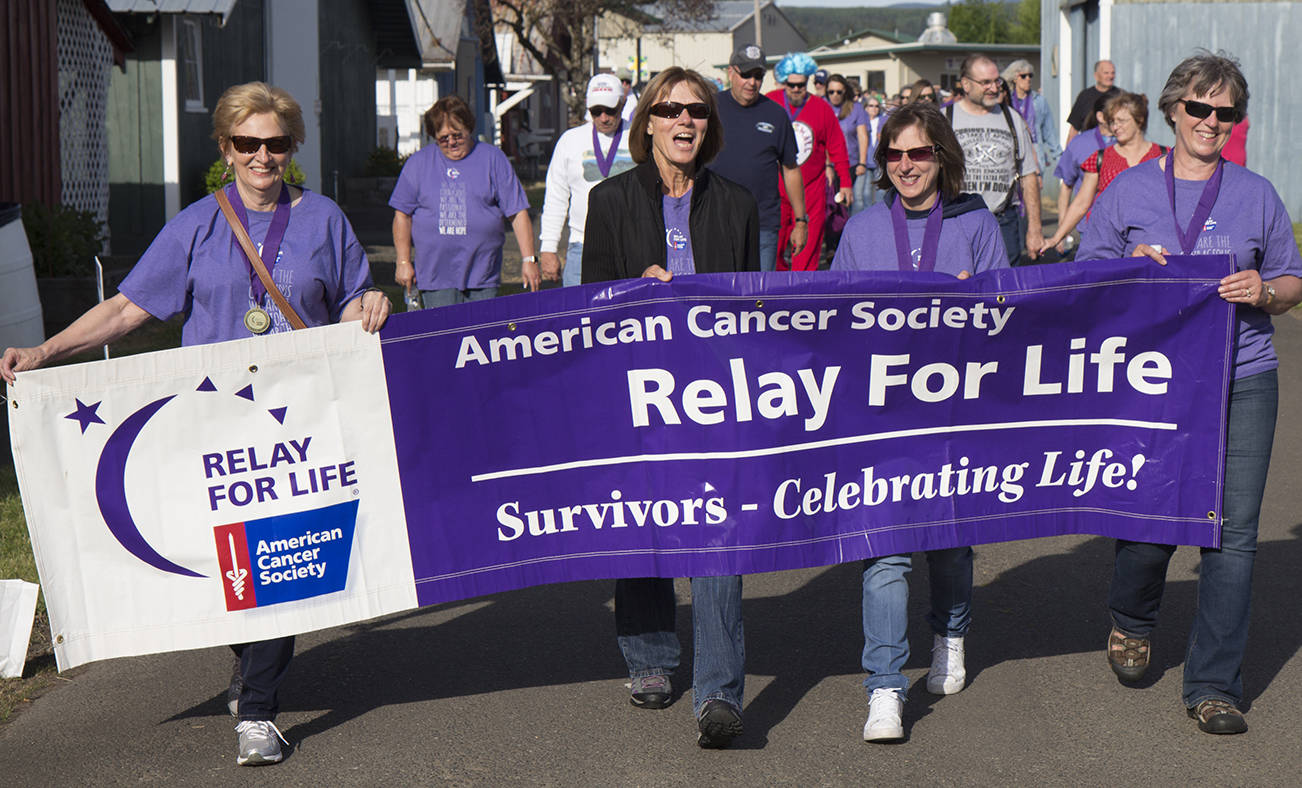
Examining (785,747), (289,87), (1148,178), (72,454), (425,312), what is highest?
(289,87)

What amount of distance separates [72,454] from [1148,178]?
3.46 m

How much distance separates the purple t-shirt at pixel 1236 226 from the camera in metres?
5.17

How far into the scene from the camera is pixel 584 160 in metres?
9.53

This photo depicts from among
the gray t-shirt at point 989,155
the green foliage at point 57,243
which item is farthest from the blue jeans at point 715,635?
the green foliage at point 57,243

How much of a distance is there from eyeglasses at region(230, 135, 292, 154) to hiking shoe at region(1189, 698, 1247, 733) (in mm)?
3320

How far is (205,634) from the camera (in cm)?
498

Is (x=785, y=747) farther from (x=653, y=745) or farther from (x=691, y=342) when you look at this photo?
(x=691, y=342)

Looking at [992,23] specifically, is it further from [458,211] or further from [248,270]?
[248,270]

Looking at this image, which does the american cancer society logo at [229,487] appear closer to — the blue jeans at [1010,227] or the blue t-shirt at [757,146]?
the blue t-shirt at [757,146]

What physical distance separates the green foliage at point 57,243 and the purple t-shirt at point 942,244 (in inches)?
404

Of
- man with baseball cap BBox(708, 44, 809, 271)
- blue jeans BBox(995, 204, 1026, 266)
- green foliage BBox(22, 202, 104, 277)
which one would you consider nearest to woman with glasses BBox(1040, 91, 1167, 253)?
blue jeans BBox(995, 204, 1026, 266)

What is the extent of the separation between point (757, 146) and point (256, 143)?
537 centimetres

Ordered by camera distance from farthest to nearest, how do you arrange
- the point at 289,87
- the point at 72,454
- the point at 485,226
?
A: the point at 289,87 < the point at 485,226 < the point at 72,454

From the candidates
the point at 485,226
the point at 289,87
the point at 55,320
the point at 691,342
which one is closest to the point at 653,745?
the point at 691,342
